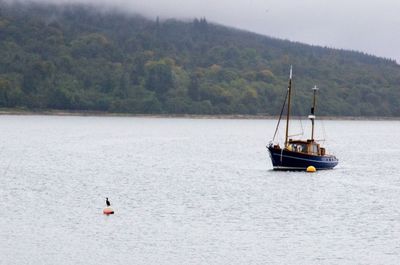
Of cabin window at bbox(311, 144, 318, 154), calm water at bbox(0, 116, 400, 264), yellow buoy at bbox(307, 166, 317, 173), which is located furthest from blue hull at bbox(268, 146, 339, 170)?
calm water at bbox(0, 116, 400, 264)

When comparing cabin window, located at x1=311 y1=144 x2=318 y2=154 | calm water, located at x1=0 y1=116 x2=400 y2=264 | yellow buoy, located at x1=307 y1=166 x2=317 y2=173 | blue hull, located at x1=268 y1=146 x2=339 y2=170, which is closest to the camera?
calm water, located at x1=0 y1=116 x2=400 y2=264

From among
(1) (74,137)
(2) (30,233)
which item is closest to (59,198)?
(2) (30,233)

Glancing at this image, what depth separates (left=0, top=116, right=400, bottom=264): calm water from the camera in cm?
5653

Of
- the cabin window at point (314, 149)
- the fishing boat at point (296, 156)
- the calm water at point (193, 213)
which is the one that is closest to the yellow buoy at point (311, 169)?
the fishing boat at point (296, 156)

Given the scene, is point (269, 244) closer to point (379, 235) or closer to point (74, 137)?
point (379, 235)

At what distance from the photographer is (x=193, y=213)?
72500mm

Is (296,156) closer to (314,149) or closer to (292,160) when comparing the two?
(292,160)

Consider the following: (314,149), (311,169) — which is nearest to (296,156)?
(311,169)

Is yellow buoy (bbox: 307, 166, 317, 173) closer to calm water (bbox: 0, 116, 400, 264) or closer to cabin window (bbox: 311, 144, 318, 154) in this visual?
calm water (bbox: 0, 116, 400, 264)

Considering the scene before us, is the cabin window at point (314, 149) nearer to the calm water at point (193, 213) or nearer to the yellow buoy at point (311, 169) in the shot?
the yellow buoy at point (311, 169)

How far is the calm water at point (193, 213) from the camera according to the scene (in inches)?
2226

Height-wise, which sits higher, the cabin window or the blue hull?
the cabin window

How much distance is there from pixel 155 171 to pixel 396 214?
42.9 meters

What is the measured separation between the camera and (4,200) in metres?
77.1
